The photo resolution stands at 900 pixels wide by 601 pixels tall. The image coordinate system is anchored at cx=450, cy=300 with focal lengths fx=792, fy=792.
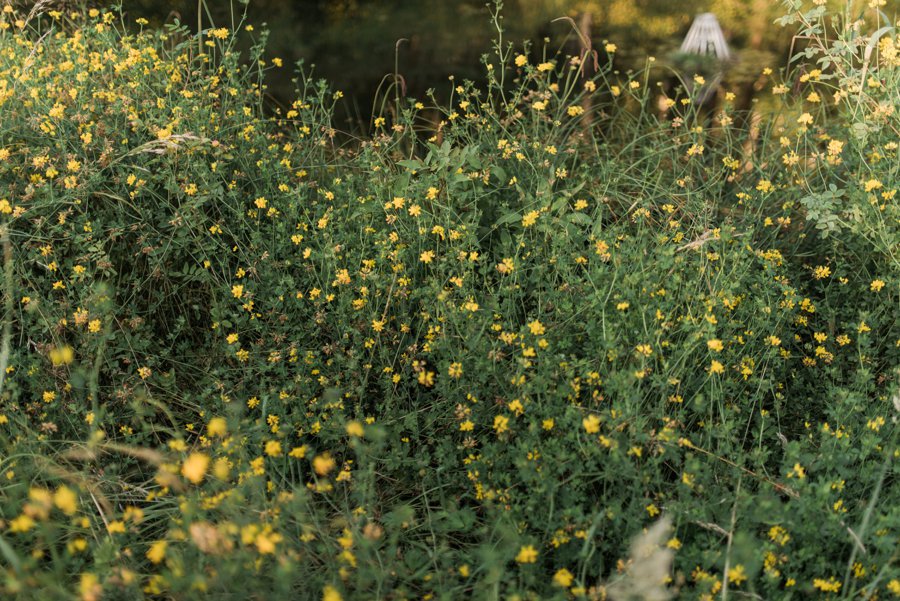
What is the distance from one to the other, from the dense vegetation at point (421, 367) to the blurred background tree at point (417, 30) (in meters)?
1.58

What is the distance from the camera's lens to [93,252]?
240 cm

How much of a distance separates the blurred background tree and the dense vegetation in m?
1.58

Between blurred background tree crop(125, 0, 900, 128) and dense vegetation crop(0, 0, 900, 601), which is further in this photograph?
blurred background tree crop(125, 0, 900, 128)

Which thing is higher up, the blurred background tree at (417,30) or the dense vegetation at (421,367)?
the blurred background tree at (417,30)

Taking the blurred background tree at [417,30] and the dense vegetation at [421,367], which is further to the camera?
the blurred background tree at [417,30]

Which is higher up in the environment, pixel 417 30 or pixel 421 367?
pixel 417 30

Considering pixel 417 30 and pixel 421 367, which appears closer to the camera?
pixel 421 367

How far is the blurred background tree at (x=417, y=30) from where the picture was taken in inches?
178

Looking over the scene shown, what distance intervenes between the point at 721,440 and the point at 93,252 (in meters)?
1.88

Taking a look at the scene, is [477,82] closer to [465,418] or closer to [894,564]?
[465,418]

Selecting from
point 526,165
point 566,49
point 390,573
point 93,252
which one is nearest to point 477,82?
point 566,49

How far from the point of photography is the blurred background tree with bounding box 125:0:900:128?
178 inches

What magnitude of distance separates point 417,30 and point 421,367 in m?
3.10

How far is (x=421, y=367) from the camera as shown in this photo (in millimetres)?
2195
